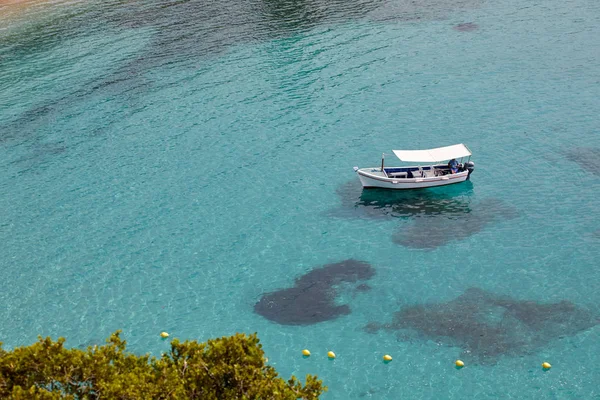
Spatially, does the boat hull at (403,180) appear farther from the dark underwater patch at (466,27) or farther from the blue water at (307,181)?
the dark underwater patch at (466,27)

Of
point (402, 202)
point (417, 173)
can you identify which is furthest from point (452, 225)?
point (417, 173)

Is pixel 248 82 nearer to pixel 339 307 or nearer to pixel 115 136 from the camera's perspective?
pixel 115 136

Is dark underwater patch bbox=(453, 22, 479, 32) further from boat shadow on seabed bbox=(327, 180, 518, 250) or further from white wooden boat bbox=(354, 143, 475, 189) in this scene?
boat shadow on seabed bbox=(327, 180, 518, 250)

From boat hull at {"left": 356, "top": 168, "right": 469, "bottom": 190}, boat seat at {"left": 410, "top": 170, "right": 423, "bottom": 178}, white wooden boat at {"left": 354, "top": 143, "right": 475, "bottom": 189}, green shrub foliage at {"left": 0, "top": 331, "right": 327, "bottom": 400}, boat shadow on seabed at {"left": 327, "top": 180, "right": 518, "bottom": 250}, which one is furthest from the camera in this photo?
boat seat at {"left": 410, "top": 170, "right": 423, "bottom": 178}

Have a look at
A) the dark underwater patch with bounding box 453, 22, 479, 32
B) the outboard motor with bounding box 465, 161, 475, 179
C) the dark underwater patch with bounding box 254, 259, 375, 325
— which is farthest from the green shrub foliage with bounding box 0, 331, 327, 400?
the dark underwater patch with bounding box 453, 22, 479, 32

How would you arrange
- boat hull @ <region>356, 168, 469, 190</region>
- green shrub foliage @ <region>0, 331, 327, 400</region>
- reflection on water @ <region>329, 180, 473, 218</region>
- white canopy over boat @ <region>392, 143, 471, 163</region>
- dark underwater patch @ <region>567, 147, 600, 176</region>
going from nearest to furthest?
green shrub foliage @ <region>0, 331, 327, 400</region> → reflection on water @ <region>329, 180, 473, 218</region> → boat hull @ <region>356, 168, 469, 190</region> → white canopy over boat @ <region>392, 143, 471, 163</region> → dark underwater patch @ <region>567, 147, 600, 176</region>

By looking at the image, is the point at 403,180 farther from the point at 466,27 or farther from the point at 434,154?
the point at 466,27
